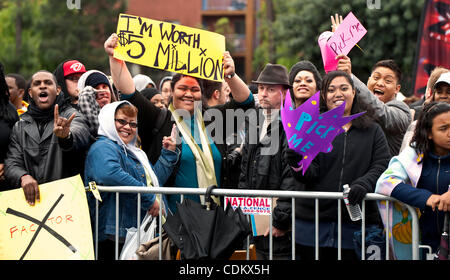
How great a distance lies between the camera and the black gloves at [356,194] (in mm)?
4777

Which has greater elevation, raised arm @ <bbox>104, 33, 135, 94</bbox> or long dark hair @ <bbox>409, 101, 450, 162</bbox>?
raised arm @ <bbox>104, 33, 135, 94</bbox>

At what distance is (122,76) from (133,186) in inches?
41.0

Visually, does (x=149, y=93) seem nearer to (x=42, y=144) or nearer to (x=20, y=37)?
(x=42, y=144)

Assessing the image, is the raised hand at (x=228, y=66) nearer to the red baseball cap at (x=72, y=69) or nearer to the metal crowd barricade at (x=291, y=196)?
the metal crowd barricade at (x=291, y=196)

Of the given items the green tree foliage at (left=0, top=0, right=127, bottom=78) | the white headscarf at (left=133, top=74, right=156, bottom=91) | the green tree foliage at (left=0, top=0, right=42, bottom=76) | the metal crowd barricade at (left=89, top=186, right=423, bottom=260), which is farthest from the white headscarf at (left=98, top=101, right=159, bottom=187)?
the green tree foliage at (left=0, top=0, right=42, bottom=76)

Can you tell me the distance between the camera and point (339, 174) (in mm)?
5152

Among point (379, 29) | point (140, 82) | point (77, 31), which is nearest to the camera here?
point (140, 82)

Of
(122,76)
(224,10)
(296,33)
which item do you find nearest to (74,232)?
(122,76)

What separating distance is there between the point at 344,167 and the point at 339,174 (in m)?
0.06

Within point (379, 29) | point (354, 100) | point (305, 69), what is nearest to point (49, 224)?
point (305, 69)

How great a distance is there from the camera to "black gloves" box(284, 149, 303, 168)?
4895 mm

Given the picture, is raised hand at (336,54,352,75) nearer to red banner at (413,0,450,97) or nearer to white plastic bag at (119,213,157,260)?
white plastic bag at (119,213,157,260)

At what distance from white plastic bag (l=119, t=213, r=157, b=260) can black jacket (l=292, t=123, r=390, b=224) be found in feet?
3.61

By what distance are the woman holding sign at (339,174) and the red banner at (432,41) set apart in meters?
4.14
